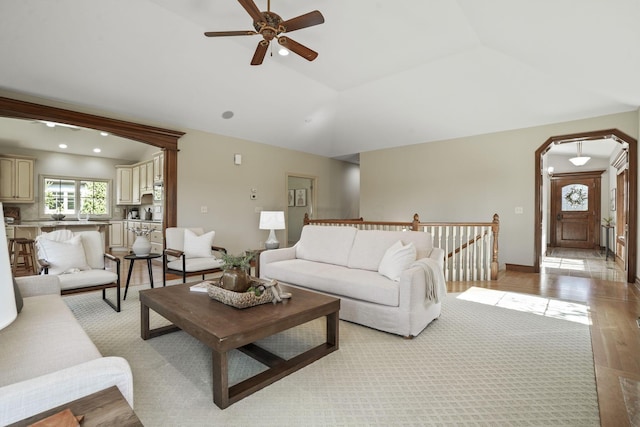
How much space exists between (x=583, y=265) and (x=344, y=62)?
616 cm

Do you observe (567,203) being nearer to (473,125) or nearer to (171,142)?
(473,125)

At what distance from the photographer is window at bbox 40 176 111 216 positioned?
26.2ft

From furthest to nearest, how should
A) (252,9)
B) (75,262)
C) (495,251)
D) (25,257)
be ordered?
(25,257)
(495,251)
(75,262)
(252,9)

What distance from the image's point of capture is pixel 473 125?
6.10 m

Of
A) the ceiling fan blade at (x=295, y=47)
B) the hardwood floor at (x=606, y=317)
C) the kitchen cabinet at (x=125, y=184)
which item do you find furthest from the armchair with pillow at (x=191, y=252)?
the kitchen cabinet at (x=125, y=184)

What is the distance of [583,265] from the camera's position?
6508 millimetres

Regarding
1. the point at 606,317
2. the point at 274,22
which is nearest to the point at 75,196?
the point at 274,22

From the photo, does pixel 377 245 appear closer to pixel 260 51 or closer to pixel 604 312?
pixel 260 51

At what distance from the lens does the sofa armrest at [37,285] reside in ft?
7.88

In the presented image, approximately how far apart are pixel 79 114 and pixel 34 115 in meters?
0.48

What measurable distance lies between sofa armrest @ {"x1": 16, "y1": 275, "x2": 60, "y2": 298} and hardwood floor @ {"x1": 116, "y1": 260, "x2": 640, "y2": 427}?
240 centimetres

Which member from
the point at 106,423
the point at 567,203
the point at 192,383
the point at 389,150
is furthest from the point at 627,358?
the point at 567,203

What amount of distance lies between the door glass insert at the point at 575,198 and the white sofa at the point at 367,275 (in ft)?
27.2

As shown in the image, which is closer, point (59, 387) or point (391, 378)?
point (59, 387)
